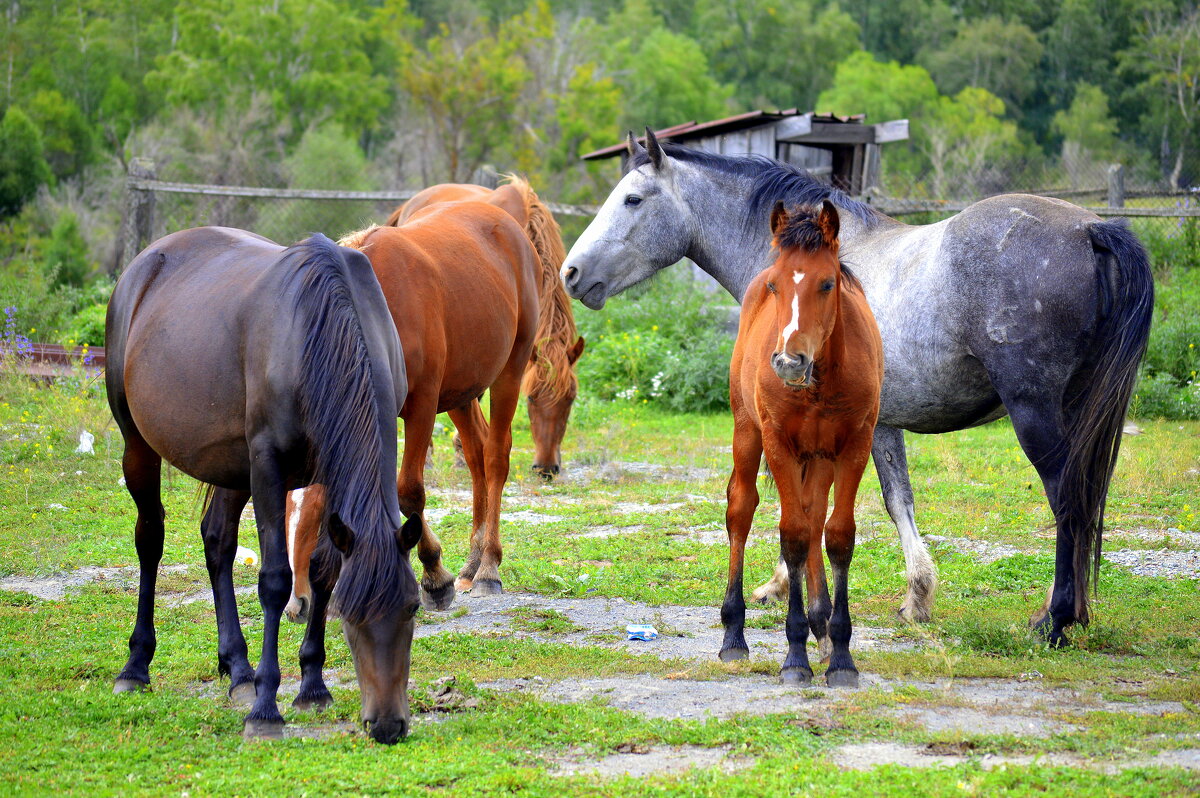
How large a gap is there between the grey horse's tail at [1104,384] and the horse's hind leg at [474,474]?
3.05 m

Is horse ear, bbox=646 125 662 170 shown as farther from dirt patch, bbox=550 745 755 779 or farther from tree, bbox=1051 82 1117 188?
tree, bbox=1051 82 1117 188

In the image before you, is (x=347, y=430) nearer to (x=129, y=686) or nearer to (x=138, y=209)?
(x=129, y=686)

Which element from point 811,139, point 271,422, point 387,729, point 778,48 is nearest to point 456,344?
point 271,422

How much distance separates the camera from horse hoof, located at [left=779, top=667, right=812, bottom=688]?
4238 millimetres

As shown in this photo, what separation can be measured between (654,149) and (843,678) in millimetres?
3140

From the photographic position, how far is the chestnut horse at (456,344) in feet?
16.4

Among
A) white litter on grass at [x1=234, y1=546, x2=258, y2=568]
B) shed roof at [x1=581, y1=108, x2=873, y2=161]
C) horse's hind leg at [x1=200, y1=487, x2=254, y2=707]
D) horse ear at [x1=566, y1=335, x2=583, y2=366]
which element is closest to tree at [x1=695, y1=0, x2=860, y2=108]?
shed roof at [x1=581, y1=108, x2=873, y2=161]

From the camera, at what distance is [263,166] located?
36.7m

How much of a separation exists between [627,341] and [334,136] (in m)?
28.9

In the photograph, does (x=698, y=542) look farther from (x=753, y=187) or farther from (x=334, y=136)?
(x=334, y=136)

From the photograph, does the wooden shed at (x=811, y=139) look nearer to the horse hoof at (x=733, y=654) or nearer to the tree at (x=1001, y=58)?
the horse hoof at (x=733, y=654)

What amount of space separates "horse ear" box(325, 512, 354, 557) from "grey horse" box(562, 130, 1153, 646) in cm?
283

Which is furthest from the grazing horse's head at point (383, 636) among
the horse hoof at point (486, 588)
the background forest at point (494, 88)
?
the background forest at point (494, 88)

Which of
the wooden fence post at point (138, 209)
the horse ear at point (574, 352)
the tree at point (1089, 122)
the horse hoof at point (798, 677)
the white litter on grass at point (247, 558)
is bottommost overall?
the white litter on grass at point (247, 558)
